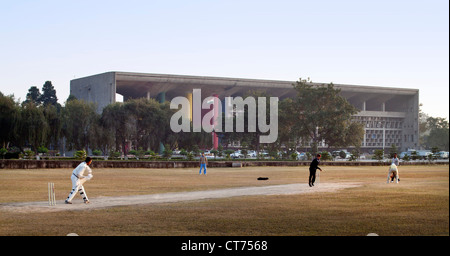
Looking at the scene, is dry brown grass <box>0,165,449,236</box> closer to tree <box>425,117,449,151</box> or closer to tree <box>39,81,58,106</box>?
tree <box>39,81,58,106</box>

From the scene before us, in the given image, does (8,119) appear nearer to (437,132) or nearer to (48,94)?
(48,94)

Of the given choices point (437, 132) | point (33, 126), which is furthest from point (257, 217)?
point (437, 132)

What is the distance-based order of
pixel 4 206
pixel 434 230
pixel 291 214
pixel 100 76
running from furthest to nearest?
pixel 100 76
pixel 4 206
pixel 291 214
pixel 434 230

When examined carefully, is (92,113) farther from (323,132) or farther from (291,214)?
(291,214)

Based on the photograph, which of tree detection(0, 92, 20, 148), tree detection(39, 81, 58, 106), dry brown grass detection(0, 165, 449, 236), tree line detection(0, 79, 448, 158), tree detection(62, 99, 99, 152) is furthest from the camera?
tree detection(39, 81, 58, 106)

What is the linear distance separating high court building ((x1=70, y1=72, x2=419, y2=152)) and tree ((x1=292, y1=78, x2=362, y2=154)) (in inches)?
219

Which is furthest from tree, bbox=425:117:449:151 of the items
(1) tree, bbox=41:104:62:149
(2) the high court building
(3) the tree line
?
(1) tree, bbox=41:104:62:149

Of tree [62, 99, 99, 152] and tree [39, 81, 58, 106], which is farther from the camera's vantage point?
tree [39, 81, 58, 106]

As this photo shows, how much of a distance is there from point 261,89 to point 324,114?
32.6 metres

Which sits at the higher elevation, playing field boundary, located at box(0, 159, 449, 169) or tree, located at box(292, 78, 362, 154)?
tree, located at box(292, 78, 362, 154)

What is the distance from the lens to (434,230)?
12.2m

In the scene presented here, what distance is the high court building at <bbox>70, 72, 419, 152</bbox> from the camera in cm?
9131

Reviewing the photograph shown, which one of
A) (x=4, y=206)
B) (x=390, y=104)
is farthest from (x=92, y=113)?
(x=390, y=104)
